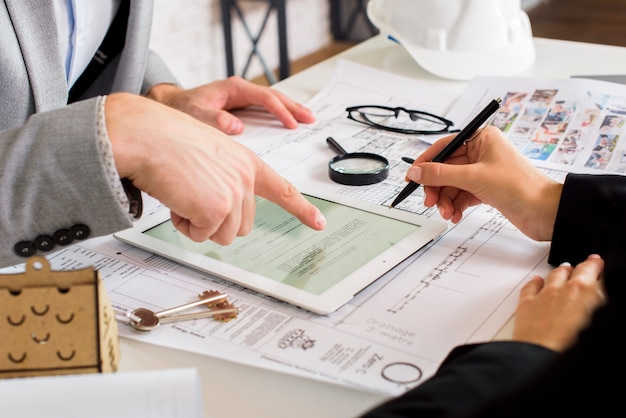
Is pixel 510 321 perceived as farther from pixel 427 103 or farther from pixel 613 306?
pixel 427 103

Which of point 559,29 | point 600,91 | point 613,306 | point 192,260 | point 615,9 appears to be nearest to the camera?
point 613,306

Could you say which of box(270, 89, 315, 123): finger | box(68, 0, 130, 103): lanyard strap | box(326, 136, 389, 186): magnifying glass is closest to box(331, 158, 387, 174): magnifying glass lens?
box(326, 136, 389, 186): magnifying glass

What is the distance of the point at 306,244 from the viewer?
3.15 feet

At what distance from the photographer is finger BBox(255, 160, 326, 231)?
93 centimetres

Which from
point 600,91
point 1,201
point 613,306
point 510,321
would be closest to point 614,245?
point 613,306

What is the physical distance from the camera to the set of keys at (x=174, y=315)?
0.81 meters

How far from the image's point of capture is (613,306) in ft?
1.47

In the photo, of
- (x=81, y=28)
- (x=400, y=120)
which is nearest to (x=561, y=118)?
(x=400, y=120)

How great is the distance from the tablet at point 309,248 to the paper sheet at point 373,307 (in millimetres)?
15

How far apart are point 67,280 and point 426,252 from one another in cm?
45

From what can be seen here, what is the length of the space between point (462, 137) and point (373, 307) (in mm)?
340

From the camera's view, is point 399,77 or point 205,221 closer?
point 205,221

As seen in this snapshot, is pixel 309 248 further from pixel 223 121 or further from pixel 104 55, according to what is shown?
pixel 104 55

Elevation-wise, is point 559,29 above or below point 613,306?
below
